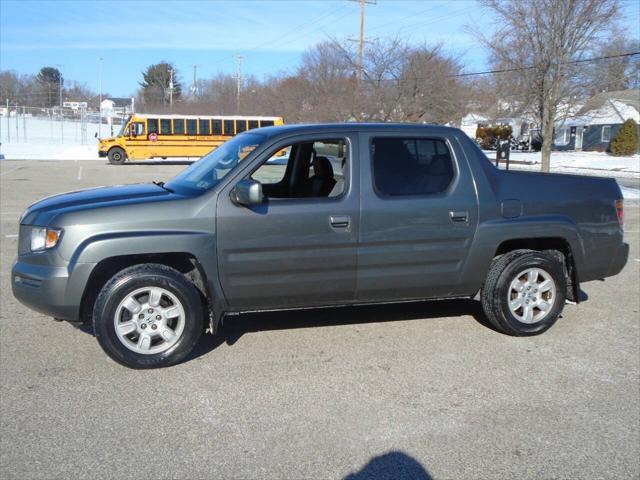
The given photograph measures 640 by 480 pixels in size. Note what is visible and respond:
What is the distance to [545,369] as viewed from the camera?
4785 mm

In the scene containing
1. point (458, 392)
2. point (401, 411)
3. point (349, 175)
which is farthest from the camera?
point (349, 175)

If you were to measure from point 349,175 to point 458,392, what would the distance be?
1.83 m

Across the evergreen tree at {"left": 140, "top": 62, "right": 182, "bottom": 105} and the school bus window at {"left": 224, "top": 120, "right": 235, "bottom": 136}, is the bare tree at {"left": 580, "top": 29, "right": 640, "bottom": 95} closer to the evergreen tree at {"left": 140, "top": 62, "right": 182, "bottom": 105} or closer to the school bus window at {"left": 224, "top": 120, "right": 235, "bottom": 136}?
the school bus window at {"left": 224, "top": 120, "right": 235, "bottom": 136}

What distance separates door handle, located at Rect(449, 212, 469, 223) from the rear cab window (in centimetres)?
23

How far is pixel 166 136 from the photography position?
34.2 meters

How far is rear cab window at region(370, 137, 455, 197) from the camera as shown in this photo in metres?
5.10

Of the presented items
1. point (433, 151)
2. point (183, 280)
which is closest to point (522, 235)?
point (433, 151)

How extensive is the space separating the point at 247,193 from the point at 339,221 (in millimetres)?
765

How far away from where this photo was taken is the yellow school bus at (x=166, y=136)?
33.7 metres

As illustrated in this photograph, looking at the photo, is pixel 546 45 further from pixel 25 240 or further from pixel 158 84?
pixel 158 84

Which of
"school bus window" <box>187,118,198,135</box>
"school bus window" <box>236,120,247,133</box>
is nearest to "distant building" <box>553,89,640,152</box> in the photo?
"school bus window" <box>236,120,247,133</box>

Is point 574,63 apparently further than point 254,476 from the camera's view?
Yes

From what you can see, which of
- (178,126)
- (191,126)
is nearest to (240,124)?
(191,126)

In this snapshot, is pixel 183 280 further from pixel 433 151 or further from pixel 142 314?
pixel 433 151
